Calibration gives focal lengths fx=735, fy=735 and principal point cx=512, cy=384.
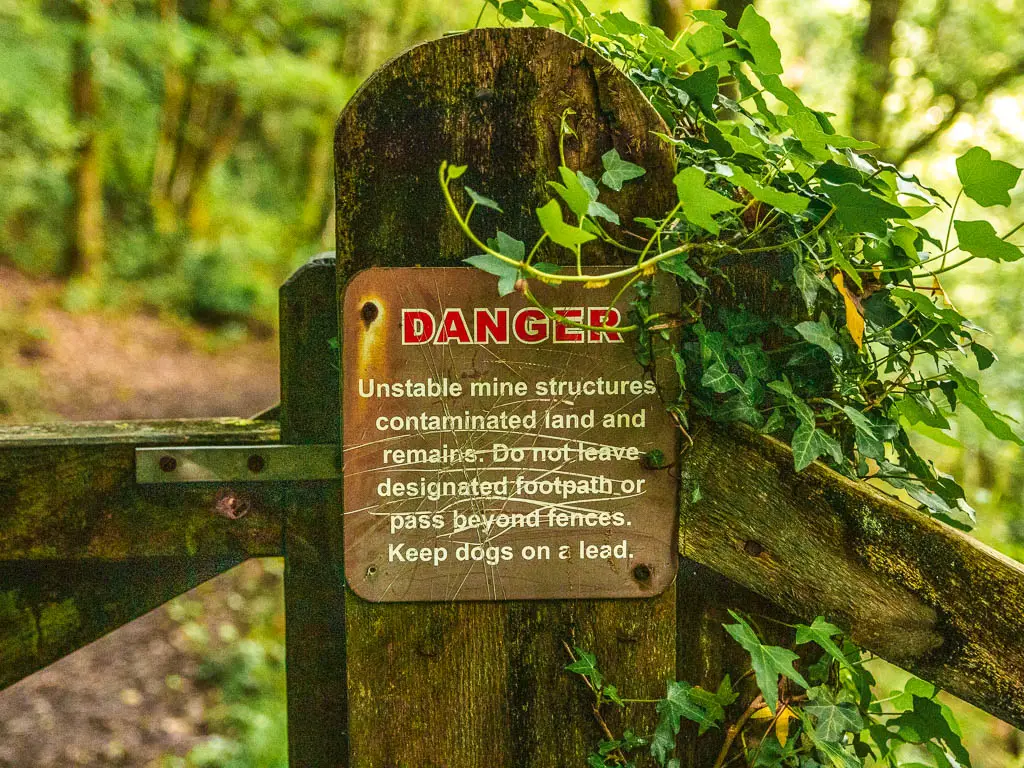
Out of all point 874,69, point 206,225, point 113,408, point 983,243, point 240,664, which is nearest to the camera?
point 983,243

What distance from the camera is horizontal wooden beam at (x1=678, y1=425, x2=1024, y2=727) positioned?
106 centimetres

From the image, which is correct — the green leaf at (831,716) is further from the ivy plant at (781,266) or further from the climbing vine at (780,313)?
the ivy plant at (781,266)

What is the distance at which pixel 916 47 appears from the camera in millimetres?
9266

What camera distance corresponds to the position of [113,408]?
9273 millimetres

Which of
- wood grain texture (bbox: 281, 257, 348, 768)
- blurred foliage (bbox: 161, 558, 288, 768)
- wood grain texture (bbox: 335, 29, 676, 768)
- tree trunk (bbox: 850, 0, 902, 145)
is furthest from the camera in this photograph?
tree trunk (bbox: 850, 0, 902, 145)

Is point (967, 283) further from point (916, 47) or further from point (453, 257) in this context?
point (453, 257)

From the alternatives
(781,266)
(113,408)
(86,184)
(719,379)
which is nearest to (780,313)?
(781,266)

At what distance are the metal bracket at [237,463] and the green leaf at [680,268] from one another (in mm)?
579

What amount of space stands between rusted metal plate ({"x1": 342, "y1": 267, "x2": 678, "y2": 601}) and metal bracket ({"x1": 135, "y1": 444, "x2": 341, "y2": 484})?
7 cm

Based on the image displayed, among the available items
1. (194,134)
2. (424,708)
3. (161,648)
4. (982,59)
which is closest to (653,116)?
(424,708)

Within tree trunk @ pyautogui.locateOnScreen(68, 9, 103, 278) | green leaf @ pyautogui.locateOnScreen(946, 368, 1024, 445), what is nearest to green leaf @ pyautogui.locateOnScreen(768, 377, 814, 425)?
green leaf @ pyautogui.locateOnScreen(946, 368, 1024, 445)

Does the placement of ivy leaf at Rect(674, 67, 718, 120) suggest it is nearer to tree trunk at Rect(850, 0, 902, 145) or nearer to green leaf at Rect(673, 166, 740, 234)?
green leaf at Rect(673, 166, 740, 234)

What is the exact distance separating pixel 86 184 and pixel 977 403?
47.0ft

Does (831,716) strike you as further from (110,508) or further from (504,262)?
(110,508)
